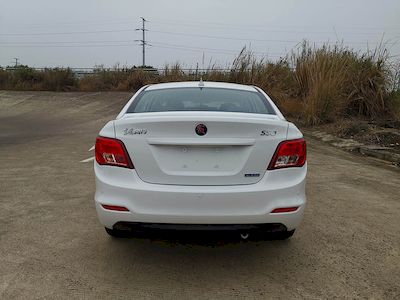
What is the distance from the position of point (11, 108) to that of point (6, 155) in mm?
11375

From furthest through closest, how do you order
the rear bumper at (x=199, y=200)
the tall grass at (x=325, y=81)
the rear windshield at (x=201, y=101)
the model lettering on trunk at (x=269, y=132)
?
the tall grass at (x=325, y=81) < the rear windshield at (x=201, y=101) < the model lettering on trunk at (x=269, y=132) < the rear bumper at (x=199, y=200)

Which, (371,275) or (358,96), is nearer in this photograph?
(371,275)

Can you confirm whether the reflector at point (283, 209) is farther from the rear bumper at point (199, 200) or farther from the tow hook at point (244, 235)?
the tow hook at point (244, 235)

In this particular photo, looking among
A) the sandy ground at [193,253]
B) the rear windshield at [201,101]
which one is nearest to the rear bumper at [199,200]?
the sandy ground at [193,253]

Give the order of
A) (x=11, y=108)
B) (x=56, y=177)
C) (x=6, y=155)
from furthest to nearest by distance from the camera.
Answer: (x=11, y=108), (x=6, y=155), (x=56, y=177)

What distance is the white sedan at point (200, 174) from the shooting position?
118 inches

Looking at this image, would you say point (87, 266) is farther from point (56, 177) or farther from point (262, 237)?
point (56, 177)

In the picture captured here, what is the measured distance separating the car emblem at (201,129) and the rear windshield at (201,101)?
582 mm

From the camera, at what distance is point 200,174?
3039 millimetres

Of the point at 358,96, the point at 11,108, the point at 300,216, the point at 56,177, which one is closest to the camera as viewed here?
the point at 300,216

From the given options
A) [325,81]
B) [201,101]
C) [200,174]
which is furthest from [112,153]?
[325,81]

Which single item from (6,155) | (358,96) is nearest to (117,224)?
(6,155)

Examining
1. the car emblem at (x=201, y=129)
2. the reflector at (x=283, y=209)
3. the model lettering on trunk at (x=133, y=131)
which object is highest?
the car emblem at (x=201, y=129)

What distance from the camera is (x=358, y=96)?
1259cm
